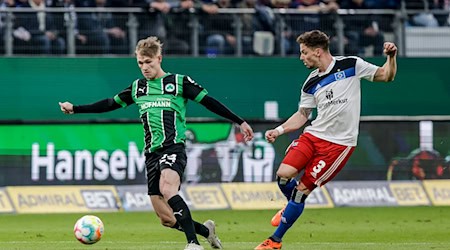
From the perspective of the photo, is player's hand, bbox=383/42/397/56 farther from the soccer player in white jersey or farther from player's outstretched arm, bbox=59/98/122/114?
player's outstretched arm, bbox=59/98/122/114

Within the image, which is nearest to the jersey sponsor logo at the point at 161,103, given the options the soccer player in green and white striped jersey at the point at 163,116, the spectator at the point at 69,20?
the soccer player in green and white striped jersey at the point at 163,116

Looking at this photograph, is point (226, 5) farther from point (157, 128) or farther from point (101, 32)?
point (157, 128)

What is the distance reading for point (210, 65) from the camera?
23.3m

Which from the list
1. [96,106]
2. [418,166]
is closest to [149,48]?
[96,106]

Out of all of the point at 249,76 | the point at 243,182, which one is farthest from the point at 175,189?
the point at 249,76

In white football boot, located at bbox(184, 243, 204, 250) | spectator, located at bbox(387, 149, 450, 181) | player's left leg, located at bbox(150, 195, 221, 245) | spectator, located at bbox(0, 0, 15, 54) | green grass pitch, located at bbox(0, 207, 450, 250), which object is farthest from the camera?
spectator, located at bbox(0, 0, 15, 54)

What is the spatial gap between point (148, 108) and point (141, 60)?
53cm

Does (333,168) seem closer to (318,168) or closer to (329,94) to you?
(318,168)

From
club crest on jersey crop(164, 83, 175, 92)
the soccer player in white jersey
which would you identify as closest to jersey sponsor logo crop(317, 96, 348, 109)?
the soccer player in white jersey

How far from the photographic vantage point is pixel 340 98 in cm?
1197

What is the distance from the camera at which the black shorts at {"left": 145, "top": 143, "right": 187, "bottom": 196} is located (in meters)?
11.3

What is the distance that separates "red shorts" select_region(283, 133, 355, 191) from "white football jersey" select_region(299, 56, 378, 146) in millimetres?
80

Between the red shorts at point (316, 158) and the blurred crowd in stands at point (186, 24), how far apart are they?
35.1ft

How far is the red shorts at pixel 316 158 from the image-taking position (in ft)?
38.9
